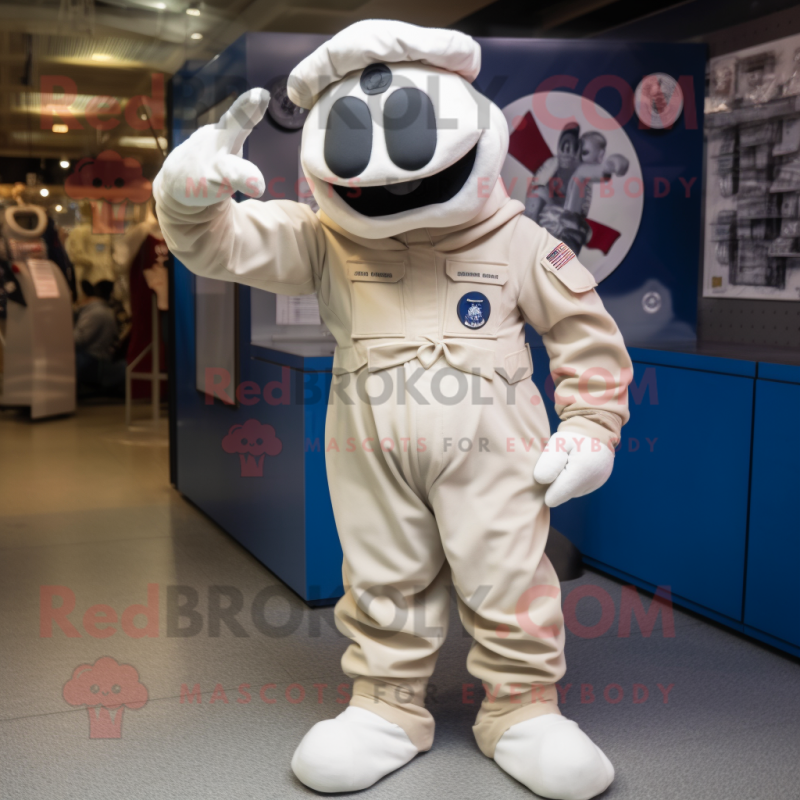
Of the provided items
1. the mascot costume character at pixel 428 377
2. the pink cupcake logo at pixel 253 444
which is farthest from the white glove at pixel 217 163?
the pink cupcake logo at pixel 253 444

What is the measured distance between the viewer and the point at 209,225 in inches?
68.7

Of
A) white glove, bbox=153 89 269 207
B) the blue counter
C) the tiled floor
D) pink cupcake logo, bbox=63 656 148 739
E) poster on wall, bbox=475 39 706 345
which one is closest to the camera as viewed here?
white glove, bbox=153 89 269 207

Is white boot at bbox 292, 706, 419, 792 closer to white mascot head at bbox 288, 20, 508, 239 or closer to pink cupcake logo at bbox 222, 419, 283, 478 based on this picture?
white mascot head at bbox 288, 20, 508, 239

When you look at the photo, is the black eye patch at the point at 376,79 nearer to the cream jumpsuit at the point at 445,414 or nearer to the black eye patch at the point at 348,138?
the black eye patch at the point at 348,138

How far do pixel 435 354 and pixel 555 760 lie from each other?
82 cm

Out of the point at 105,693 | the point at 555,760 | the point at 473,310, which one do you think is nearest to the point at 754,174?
the point at 473,310

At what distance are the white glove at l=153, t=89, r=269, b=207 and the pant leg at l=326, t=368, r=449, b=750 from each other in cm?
47

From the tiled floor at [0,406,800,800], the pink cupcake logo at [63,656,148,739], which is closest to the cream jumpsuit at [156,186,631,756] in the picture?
the tiled floor at [0,406,800,800]

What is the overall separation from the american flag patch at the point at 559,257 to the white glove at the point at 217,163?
2.04ft

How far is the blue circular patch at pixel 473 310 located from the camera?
1.85 m

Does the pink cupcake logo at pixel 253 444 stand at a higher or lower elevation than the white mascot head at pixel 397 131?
lower

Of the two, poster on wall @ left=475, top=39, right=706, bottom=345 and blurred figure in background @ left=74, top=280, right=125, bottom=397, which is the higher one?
poster on wall @ left=475, top=39, right=706, bottom=345

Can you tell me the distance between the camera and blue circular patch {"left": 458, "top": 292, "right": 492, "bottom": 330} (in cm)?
185

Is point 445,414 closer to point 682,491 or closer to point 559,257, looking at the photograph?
point 559,257
